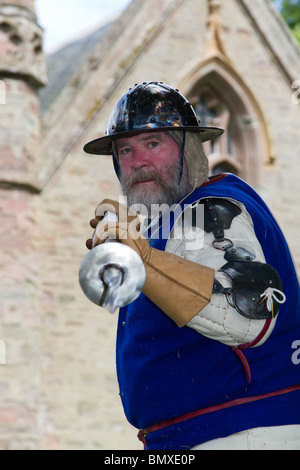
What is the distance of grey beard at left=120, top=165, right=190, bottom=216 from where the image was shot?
3.76m

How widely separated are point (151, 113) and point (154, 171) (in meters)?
0.23

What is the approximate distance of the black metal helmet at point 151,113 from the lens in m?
3.77

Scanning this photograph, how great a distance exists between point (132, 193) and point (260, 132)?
10.6 metres

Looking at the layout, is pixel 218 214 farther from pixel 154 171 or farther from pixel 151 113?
pixel 151 113

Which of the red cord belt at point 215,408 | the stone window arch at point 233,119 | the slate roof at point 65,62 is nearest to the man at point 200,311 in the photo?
the red cord belt at point 215,408

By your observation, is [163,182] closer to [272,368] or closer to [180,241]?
[180,241]

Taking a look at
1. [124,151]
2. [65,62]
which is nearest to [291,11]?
[65,62]

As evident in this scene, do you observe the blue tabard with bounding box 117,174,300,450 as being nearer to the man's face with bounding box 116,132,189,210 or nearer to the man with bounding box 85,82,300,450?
the man with bounding box 85,82,300,450

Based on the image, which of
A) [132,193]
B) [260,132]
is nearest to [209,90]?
[260,132]

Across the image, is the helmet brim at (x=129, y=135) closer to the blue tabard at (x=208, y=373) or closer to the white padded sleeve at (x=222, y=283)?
the blue tabard at (x=208, y=373)

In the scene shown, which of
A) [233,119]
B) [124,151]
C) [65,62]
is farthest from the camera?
[65,62]

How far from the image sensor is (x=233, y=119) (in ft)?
46.7

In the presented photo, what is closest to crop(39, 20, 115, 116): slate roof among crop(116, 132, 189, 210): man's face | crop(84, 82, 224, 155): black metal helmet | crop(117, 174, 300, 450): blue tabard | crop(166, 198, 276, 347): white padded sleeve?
crop(84, 82, 224, 155): black metal helmet

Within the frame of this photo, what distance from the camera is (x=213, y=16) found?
14.1m
